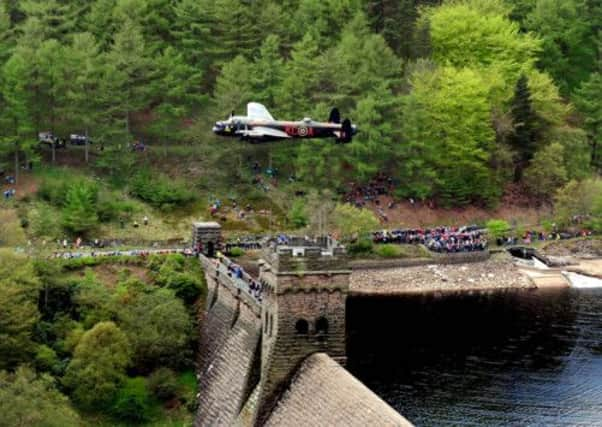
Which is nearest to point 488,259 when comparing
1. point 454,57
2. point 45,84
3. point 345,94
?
point 345,94

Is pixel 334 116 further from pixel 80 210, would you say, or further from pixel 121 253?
pixel 80 210

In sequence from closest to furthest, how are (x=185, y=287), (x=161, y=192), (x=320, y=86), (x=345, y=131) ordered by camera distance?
(x=185, y=287) < (x=345, y=131) < (x=161, y=192) < (x=320, y=86)

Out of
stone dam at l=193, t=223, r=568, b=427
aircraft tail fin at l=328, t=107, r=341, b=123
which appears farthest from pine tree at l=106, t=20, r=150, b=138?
stone dam at l=193, t=223, r=568, b=427

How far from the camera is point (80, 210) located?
332ft

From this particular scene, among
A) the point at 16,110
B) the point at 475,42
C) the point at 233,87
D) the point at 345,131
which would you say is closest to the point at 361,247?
the point at 233,87

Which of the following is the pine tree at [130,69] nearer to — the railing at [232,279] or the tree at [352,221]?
the tree at [352,221]

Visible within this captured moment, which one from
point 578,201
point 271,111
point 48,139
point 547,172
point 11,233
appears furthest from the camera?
point 547,172

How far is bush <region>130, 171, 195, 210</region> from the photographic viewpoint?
110 m

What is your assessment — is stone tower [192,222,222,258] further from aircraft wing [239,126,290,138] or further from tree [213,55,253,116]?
tree [213,55,253,116]

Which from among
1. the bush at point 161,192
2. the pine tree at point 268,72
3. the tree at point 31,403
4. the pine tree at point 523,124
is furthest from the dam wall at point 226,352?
the pine tree at point 523,124

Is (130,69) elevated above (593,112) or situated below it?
above

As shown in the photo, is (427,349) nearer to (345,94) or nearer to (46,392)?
(46,392)

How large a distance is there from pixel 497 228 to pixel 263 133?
136 ft

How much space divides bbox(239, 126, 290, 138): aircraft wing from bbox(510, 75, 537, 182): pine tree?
4954 centimetres
